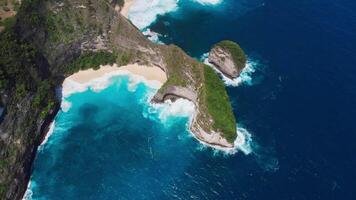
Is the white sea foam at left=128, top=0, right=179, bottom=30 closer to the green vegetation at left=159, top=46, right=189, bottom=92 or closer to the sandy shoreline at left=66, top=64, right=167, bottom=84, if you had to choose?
the sandy shoreline at left=66, top=64, right=167, bottom=84

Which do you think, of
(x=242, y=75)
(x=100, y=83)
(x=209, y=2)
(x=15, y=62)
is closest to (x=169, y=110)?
(x=100, y=83)

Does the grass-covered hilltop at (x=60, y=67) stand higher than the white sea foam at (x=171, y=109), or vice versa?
the grass-covered hilltop at (x=60, y=67)

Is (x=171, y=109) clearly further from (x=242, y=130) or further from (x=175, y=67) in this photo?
(x=242, y=130)

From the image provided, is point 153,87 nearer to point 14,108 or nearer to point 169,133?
point 169,133

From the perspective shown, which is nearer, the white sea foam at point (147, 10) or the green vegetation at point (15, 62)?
the green vegetation at point (15, 62)

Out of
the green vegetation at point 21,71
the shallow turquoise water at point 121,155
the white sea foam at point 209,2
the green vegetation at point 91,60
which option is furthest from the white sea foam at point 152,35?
the green vegetation at point 21,71

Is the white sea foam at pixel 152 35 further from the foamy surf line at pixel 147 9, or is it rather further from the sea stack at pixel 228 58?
the sea stack at pixel 228 58

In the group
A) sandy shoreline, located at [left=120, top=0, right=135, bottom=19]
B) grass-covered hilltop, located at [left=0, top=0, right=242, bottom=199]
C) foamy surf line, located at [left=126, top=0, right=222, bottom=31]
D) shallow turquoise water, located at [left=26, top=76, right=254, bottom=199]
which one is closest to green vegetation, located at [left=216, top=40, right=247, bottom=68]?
grass-covered hilltop, located at [left=0, top=0, right=242, bottom=199]
